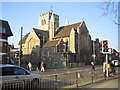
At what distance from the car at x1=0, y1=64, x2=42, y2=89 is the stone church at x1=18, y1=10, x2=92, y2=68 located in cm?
3517

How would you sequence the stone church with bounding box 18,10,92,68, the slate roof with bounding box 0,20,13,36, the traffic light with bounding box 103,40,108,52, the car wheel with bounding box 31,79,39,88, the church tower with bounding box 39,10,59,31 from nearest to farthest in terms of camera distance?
1. the car wheel with bounding box 31,79,39,88
2. the traffic light with bounding box 103,40,108,52
3. the slate roof with bounding box 0,20,13,36
4. the stone church with bounding box 18,10,92,68
5. the church tower with bounding box 39,10,59,31

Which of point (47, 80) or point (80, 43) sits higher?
point (80, 43)

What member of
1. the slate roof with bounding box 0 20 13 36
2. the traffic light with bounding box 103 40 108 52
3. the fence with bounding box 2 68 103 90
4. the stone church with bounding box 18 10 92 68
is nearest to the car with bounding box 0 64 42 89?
the fence with bounding box 2 68 103 90

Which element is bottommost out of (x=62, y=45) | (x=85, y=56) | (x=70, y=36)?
(x=85, y=56)

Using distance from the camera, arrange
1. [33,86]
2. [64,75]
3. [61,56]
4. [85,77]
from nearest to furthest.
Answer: [33,86]
[64,75]
[85,77]
[61,56]

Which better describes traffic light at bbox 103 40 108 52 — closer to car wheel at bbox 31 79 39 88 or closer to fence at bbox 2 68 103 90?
fence at bbox 2 68 103 90

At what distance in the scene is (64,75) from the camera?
34.4ft

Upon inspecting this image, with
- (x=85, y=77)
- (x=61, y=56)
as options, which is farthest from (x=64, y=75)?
(x=61, y=56)

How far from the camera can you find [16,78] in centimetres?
890

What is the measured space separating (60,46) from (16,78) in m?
45.2

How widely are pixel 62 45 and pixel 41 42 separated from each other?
11.2m

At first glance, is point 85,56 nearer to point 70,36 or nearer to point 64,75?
point 70,36

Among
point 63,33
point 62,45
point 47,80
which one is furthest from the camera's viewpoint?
point 63,33

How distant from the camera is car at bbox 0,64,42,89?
6.60 meters
